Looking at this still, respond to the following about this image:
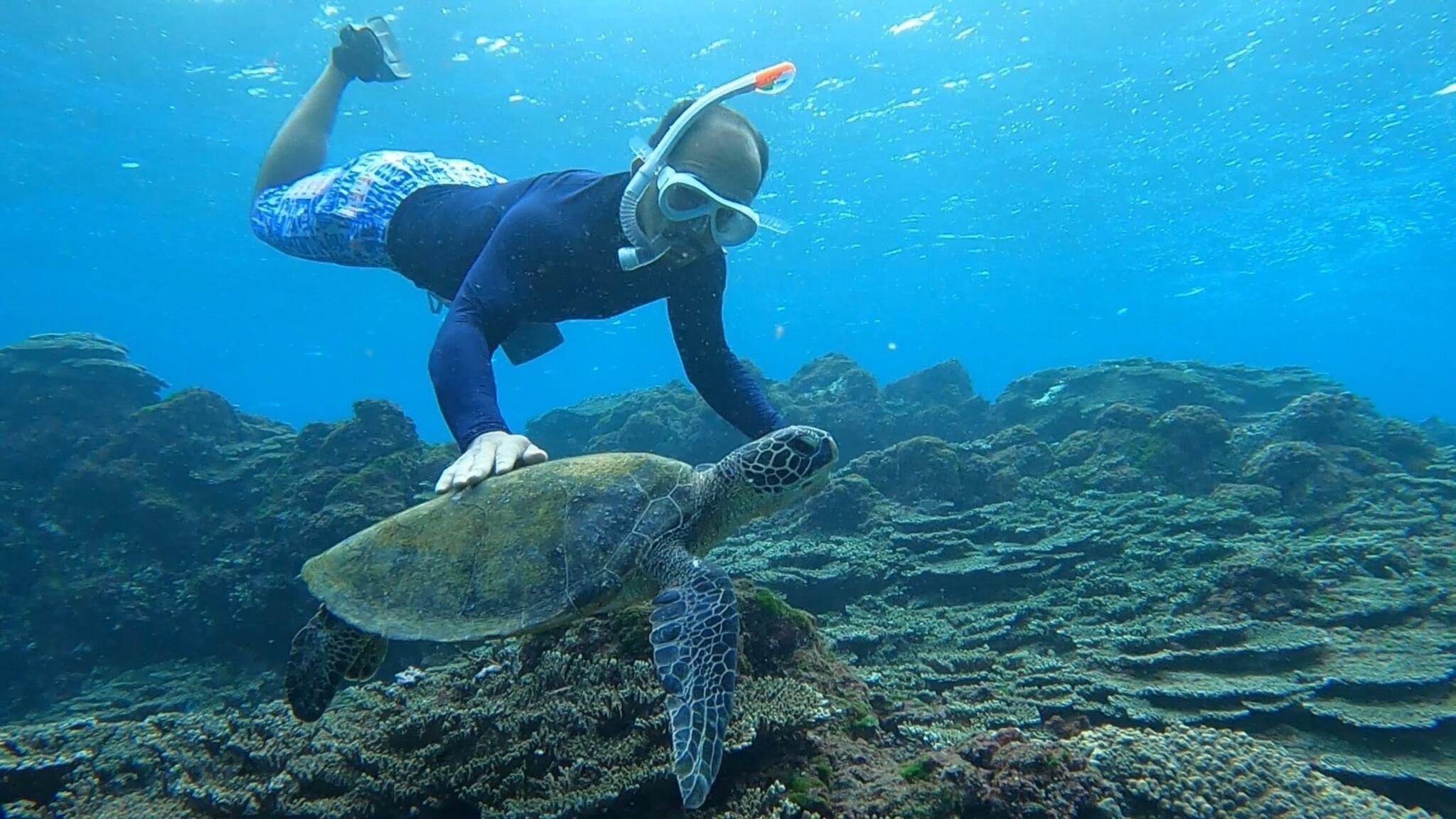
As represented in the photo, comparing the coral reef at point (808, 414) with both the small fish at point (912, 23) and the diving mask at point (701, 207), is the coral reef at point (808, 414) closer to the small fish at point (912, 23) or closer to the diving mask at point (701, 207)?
the diving mask at point (701, 207)

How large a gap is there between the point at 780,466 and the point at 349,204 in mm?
3684

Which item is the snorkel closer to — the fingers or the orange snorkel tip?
the orange snorkel tip

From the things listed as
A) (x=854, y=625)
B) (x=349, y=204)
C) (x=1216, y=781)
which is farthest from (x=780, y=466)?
(x=349, y=204)

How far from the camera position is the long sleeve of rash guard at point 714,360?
13.8ft

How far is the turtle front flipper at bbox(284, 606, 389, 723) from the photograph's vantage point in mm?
3266

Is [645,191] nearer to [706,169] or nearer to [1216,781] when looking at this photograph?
[706,169]

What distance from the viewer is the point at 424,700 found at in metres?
3.18

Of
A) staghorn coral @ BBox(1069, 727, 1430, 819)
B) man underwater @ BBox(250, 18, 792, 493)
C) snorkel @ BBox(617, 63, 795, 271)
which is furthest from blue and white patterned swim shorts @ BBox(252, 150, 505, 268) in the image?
staghorn coral @ BBox(1069, 727, 1430, 819)

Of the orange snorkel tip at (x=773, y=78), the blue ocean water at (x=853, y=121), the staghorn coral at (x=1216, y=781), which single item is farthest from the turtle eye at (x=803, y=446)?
the blue ocean water at (x=853, y=121)

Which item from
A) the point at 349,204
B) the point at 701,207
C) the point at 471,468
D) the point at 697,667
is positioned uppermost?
the point at 349,204

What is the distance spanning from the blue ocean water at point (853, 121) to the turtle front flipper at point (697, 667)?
17807 mm

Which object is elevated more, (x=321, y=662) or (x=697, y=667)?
(x=697, y=667)

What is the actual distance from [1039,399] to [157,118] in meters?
30.2

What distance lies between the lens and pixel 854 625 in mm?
5523
